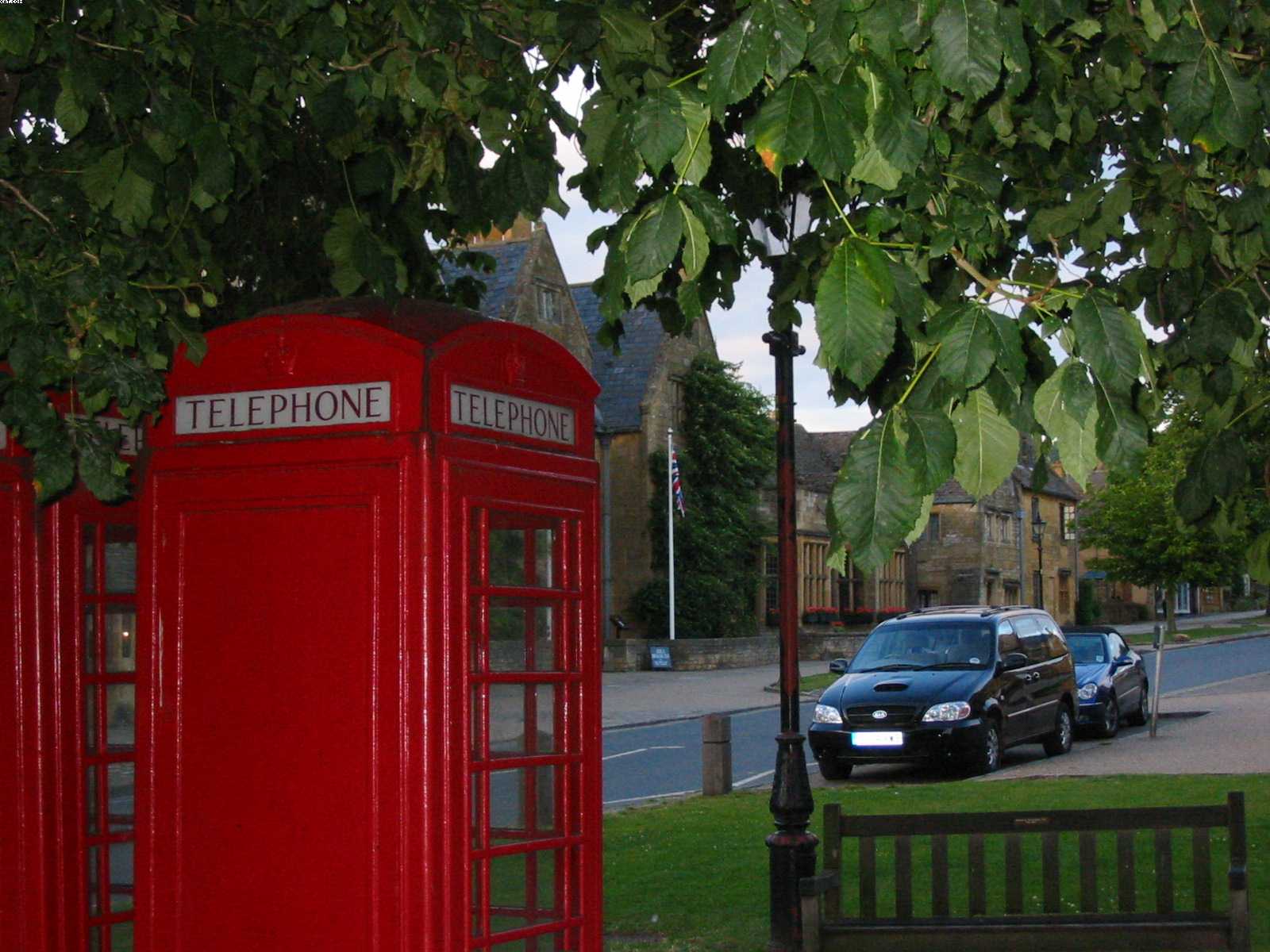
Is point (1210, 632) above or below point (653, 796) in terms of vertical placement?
below

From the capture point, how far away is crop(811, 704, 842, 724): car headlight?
17.5 meters

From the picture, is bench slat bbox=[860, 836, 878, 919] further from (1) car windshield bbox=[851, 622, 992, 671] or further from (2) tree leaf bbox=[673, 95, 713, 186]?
(1) car windshield bbox=[851, 622, 992, 671]

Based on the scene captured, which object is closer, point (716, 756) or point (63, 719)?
point (63, 719)

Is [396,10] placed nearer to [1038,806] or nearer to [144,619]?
[144,619]

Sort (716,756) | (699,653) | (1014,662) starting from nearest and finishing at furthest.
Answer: (716,756) < (1014,662) < (699,653)

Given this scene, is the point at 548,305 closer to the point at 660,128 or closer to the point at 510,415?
the point at 510,415

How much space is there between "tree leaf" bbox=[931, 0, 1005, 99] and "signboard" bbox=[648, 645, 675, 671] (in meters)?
38.4

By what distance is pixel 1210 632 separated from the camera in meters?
64.2

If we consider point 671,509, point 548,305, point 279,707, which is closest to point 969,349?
Answer: point 279,707

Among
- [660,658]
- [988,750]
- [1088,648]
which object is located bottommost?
[660,658]

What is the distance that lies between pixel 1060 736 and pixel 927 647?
96.2 inches

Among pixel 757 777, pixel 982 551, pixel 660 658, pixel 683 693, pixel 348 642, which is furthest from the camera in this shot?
pixel 982 551

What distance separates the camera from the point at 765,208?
7719mm

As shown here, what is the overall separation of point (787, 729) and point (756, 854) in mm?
2855
